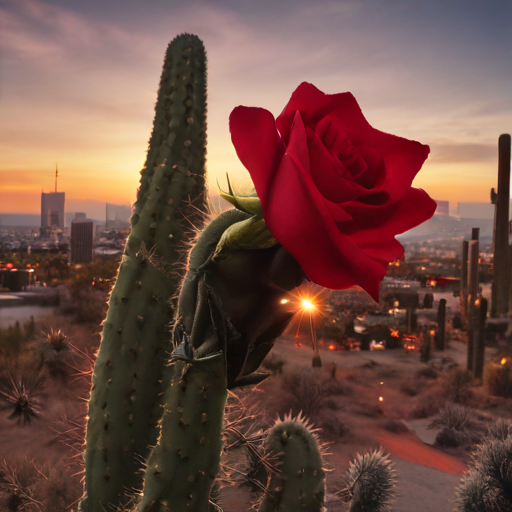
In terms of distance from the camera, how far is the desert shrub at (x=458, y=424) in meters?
3.13

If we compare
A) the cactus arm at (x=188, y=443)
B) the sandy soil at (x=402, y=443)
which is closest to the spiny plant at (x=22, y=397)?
the sandy soil at (x=402, y=443)

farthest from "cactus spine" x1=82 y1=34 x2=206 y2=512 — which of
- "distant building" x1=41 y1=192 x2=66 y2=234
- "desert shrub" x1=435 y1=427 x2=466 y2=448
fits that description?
"distant building" x1=41 y1=192 x2=66 y2=234

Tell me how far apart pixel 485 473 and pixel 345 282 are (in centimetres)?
207

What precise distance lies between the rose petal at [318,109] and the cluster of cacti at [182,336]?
7cm

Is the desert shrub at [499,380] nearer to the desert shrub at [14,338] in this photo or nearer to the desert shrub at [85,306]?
the desert shrub at [85,306]

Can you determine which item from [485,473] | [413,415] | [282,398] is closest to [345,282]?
[485,473]

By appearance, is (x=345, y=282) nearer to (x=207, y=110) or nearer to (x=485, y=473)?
(x=207, y=110)

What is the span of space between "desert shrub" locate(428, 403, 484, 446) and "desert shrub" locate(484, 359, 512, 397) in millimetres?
558

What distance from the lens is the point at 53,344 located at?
3.34 m

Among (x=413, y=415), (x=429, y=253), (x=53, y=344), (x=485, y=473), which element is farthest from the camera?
(x=429, y=253)

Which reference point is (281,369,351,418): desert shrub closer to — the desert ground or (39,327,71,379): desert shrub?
the desert ground

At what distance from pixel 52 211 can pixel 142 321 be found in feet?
22.2

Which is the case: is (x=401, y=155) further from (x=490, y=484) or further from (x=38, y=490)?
(x=38, y=490)

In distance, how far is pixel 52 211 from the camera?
6777 millimetres
